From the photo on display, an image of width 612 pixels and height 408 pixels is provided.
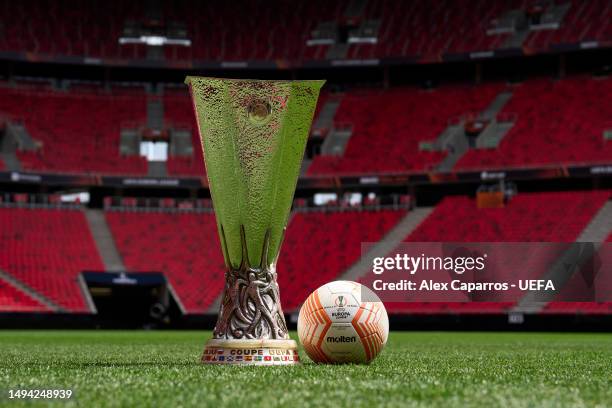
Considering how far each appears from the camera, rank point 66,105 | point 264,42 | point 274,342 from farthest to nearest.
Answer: point 264,42, point 66,105, point 274,342

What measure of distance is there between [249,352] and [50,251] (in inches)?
1143

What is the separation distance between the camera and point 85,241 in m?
36.2

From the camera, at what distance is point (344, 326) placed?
26.0ft

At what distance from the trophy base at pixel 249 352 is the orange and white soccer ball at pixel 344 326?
341 millimetres

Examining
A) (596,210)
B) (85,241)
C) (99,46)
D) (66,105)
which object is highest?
(99,46)

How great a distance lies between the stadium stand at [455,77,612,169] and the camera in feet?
120

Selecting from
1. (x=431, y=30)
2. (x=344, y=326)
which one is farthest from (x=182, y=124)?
(x=344, y=326)

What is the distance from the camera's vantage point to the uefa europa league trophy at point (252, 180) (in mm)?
8016

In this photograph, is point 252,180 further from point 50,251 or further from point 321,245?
point 50,251

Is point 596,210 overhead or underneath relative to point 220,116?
underneath

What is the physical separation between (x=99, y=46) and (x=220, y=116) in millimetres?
37571

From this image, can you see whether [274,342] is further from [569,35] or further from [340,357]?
[569,35]

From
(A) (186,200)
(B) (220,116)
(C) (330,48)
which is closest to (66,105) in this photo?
(A) (186,200)

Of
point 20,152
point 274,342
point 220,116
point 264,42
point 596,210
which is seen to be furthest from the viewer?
point 264,42
